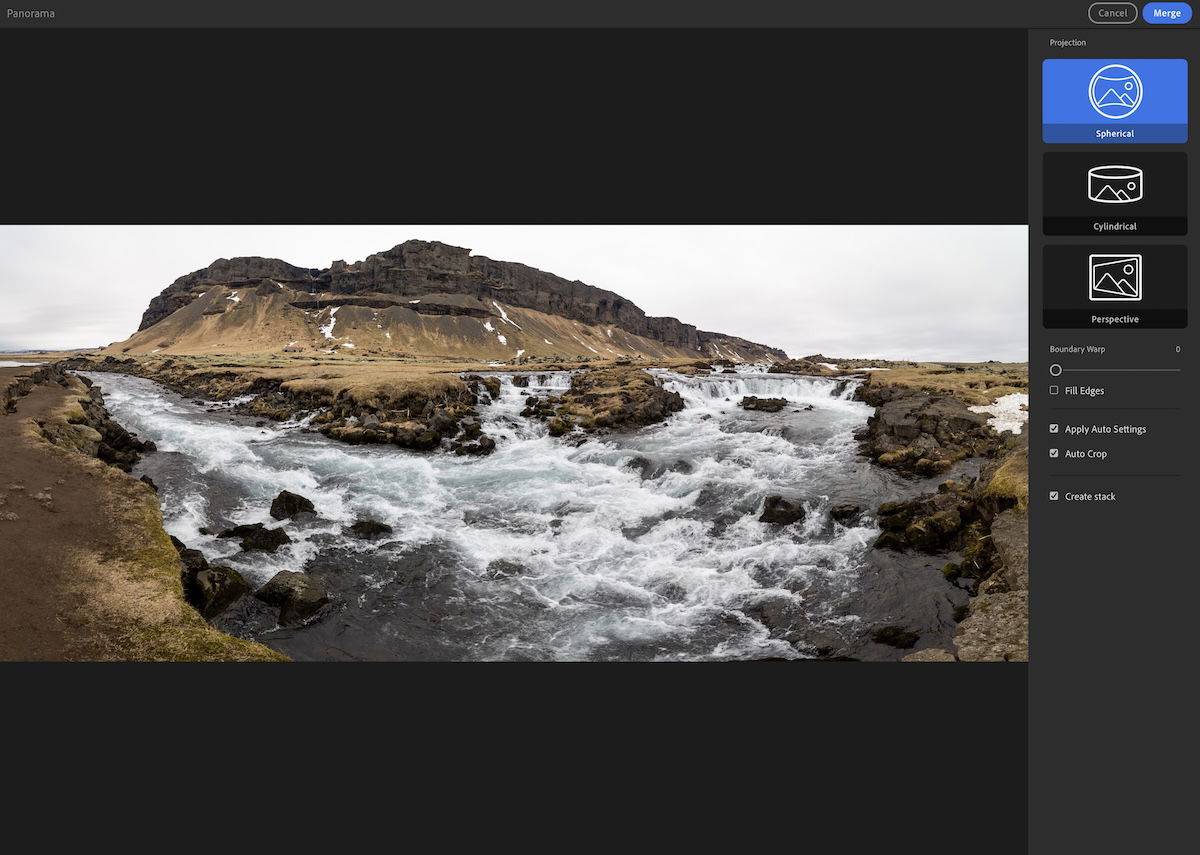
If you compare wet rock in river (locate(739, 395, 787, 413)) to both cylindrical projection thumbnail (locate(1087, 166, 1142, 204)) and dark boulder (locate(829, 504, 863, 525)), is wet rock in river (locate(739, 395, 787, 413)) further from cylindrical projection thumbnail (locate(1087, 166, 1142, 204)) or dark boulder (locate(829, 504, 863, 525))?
cylindrical projection thumbnail (locate(1087, 166, 1142, 204))

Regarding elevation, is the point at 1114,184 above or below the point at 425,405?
below

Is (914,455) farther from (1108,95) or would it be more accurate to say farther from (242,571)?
(242,571)

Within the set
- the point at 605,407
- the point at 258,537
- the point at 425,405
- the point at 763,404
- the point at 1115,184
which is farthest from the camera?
the point at 763,404

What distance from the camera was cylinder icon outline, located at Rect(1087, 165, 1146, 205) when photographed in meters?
3.69

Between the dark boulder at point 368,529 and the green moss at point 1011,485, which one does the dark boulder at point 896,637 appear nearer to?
the green moss at point 1011,485

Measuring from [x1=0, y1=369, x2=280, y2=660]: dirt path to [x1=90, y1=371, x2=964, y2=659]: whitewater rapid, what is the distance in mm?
2255

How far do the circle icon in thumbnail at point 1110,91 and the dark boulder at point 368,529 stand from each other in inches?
710

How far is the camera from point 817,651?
11023 millimetres

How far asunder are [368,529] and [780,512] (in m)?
14.3

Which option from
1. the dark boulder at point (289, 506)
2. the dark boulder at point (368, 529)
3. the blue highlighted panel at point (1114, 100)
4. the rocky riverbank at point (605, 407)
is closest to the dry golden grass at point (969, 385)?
the rocky riverbank at point (605, 407)

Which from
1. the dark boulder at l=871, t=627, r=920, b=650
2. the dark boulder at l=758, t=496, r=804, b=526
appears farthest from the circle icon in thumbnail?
the dark boulder at l=758, t=496, r=804, b=526

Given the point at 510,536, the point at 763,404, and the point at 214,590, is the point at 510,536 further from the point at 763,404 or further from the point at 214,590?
the point at 763,404
